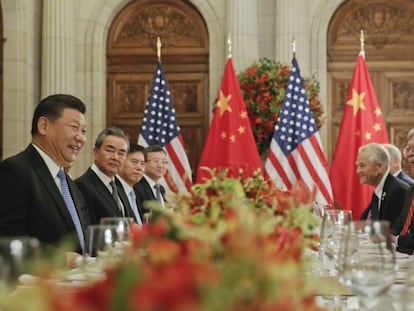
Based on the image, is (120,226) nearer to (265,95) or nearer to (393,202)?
(393,202)

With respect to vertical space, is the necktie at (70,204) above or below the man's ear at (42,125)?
below

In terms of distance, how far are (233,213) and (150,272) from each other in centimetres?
39

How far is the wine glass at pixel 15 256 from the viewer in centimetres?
108

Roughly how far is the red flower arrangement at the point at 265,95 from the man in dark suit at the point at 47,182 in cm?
452

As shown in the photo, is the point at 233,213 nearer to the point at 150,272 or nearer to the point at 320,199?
the point at 150,272

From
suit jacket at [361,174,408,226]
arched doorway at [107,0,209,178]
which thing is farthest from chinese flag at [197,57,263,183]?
suit jacket at [361,174,408,226]

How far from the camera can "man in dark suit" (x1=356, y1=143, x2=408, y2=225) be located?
20.7ft

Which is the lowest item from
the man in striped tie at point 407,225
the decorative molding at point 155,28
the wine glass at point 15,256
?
the man in striped tie at point 407,225

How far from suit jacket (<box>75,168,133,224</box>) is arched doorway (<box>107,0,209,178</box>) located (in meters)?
4.27

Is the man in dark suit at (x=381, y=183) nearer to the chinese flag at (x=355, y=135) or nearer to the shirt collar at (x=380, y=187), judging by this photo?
the shirt collar at (x=380, y=187)

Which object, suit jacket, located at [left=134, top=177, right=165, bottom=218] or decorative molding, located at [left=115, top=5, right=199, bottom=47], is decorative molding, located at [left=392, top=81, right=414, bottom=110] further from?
suit jacket, located at [left=134, top=177, right=165, bottom=218]

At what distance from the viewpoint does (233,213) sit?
48.4 inches

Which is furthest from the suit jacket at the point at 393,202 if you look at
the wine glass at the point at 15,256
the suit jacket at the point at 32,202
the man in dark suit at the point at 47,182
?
the wine glass at the point at 15,256

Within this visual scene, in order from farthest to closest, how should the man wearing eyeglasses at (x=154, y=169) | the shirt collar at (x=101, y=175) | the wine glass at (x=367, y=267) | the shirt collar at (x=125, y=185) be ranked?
the man wearing eyeglasses at (x=154, y=169)
the shirt collar at (x=125, y=185)
the shirt collar at (x=101, y=175)
the wine glass at (x=367, y=267)
